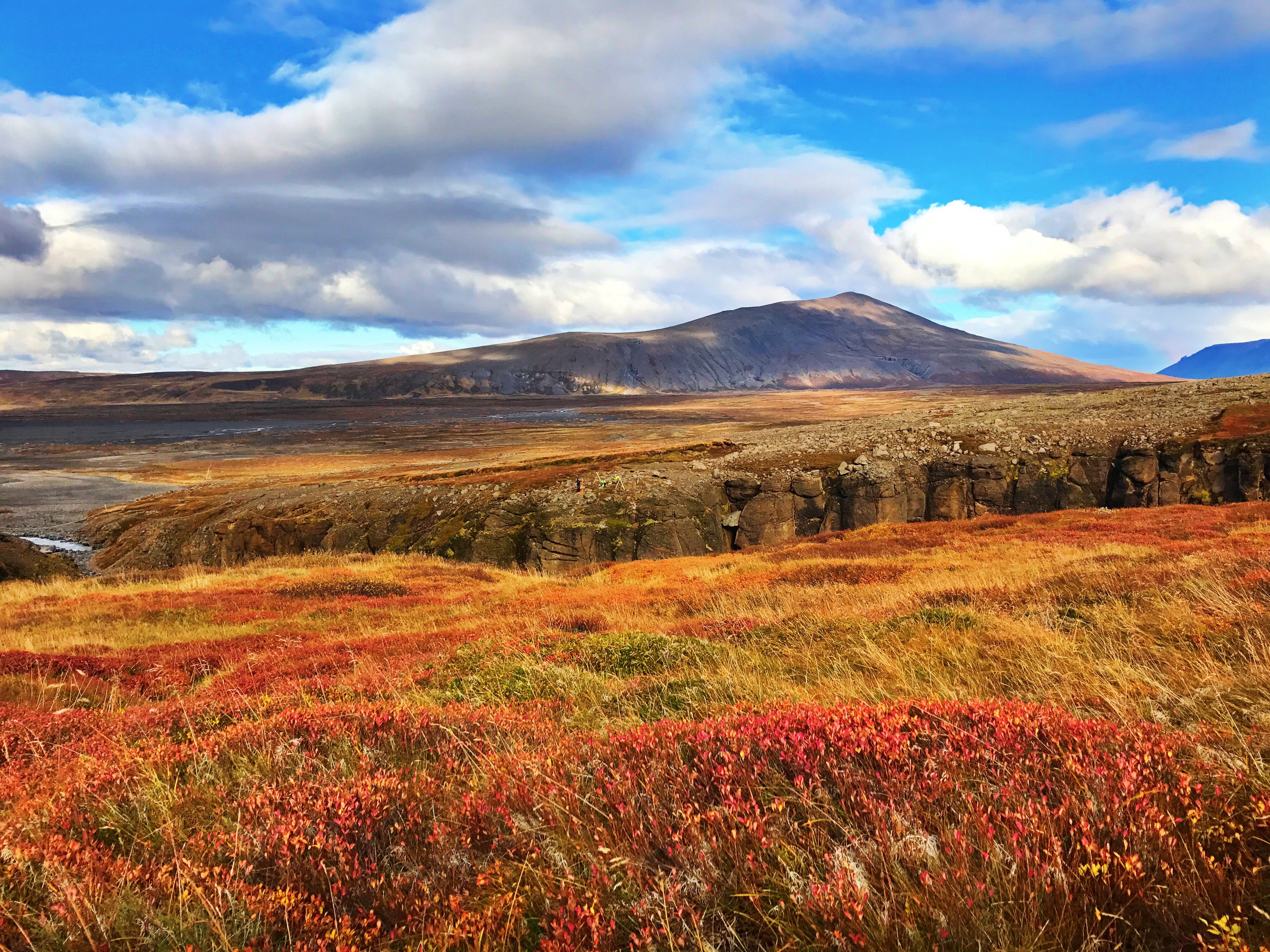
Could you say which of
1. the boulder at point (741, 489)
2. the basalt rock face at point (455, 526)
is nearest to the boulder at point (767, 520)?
the boulder at point (741, 489)

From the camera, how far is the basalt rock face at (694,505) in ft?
106

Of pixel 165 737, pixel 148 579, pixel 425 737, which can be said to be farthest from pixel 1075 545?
pixel 148 579

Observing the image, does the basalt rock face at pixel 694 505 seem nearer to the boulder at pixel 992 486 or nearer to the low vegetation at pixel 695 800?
the boulder at pixel 992 486

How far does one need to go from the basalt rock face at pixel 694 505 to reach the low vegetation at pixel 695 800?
23.6 metres

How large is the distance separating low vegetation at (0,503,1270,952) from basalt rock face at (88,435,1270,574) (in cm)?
2365

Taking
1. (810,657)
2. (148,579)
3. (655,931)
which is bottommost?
(148,579)

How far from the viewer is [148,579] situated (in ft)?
89.4

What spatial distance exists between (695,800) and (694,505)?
101ft

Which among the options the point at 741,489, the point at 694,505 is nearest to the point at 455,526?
the point at 694,505

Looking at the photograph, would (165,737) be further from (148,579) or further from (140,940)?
(148,579)

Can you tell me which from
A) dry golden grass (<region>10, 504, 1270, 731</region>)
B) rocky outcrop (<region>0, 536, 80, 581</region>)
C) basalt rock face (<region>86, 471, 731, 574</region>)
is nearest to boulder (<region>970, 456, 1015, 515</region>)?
dry golden grass (<region>10, 504, 1270, 731</region>)

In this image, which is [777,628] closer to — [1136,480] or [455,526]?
[455,526]

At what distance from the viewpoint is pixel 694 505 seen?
112 feet

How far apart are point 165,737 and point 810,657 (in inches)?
253
